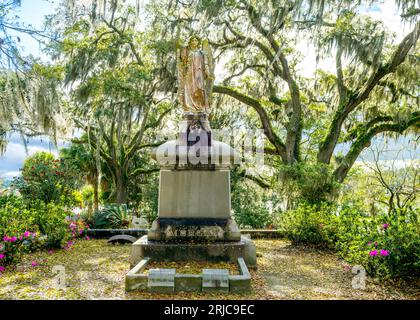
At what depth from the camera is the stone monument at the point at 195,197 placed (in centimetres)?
588

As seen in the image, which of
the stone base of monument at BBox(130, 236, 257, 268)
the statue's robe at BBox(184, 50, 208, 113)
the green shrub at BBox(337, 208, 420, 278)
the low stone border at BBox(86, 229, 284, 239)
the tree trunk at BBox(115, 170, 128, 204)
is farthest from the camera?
the tree trunk at BBox(115, 170, 128, 204)

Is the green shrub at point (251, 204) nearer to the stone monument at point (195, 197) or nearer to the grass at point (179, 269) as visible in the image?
the grass at point (179, 269)

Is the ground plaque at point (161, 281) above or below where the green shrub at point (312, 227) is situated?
below

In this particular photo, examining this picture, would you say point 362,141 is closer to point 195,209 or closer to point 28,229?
point 195,209

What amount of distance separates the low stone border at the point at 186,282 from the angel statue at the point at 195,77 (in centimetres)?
341

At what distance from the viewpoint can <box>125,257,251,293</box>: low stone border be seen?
15.0 ft

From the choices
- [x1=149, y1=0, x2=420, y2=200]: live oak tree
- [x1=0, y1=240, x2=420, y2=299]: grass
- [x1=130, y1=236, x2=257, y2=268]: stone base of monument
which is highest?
[x1=149, y1=0, x2=420, y2=200]: live oak tree

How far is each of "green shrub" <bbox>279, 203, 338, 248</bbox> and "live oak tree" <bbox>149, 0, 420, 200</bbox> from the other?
1.60 metres

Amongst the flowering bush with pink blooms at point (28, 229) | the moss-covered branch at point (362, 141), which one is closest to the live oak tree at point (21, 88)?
the flowering bush with pink blooms at point (28, 229)

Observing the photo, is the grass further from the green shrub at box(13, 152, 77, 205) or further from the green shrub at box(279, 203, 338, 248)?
the green shrub at box(13, 152, 77, 205)

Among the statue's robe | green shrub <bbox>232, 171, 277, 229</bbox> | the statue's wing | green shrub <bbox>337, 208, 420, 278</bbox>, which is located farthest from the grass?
green shrub <bbox>232, 171, 277, 229</bbox>

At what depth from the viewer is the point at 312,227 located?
826cm

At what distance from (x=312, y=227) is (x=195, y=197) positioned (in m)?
3.33

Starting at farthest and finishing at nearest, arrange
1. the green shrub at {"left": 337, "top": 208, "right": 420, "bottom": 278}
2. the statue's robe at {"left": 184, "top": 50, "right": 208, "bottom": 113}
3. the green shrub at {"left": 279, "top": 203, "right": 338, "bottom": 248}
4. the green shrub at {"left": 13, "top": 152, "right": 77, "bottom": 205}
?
1. the green shrub at {"left": 13, "top": 152, "right": 77, "bottom": 205}
2. the green shrub at {"left": 279, "top": 203, "right": 338, "bottom": 248}
3. the statue's robe at {"left": 184, "top": 50, "right": 208, "bottom": 113}
4. the green shrub at {"left": 337, "top": 208, "right": 420, "bottom": 278}
